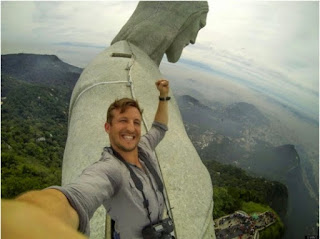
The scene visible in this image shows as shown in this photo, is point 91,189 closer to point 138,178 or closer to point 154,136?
point 138,178

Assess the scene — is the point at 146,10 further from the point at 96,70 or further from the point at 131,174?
the point at 131,174

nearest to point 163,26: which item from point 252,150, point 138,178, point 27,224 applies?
point 138,178

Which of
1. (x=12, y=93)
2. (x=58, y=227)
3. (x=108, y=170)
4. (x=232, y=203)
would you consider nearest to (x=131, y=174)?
(x=108, y=170)

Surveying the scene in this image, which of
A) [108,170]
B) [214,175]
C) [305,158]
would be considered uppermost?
[108,170]

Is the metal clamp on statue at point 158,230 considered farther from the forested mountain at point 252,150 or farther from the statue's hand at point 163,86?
the forested mountain at point 252,150

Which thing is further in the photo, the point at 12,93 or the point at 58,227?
the point at 12,93

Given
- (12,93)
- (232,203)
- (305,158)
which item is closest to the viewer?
(232,203)
